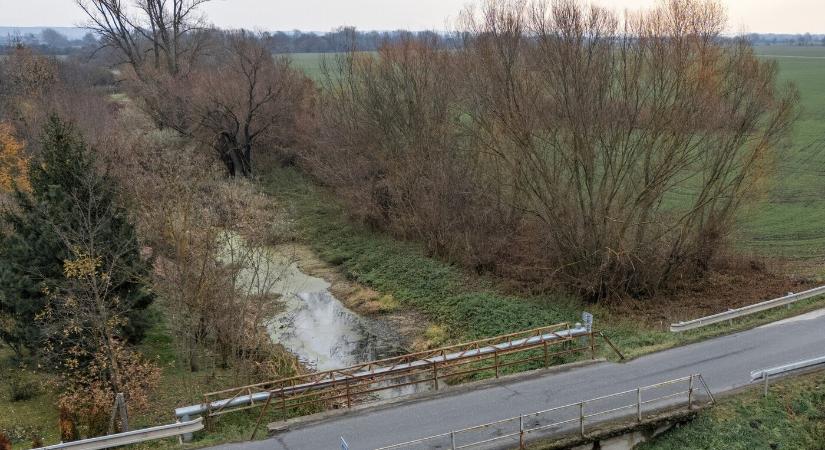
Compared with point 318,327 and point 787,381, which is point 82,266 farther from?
point 787,381

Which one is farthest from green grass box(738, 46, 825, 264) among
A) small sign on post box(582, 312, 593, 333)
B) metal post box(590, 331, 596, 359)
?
metal post box(590, 331, 596, 359)

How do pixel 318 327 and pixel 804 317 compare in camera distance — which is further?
pixel 318 327

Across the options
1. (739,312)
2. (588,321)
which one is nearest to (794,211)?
(739,312)

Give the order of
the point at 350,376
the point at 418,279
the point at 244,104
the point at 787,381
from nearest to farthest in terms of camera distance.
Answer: the point at 787,381 → the point at 350,376 → the point at 418,279 → the point at 244,104

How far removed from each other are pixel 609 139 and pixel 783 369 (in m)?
11.3

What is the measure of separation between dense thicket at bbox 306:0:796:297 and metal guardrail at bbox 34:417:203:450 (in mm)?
16484

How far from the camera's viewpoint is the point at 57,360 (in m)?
19.8

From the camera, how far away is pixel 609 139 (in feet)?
83.3

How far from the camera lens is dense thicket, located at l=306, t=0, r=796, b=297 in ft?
80.4

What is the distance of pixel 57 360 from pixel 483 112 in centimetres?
1950

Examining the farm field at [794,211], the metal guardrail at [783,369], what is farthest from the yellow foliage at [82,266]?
the farm field at [794,211]

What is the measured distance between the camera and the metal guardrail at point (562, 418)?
14.1m

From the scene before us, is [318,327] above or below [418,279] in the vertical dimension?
below

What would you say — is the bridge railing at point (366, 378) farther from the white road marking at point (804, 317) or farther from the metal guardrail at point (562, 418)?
the white road marking at point (804, 317)
